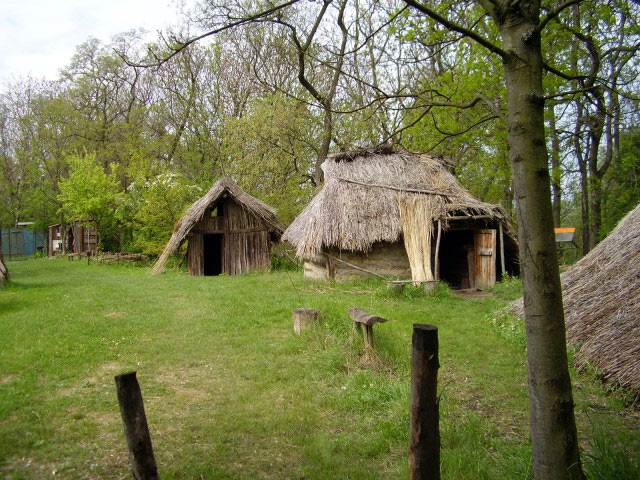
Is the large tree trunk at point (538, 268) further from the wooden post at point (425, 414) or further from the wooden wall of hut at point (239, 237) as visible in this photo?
the wooden wall of hut at point (239, 237)

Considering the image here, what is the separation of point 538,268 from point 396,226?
35.9 ft

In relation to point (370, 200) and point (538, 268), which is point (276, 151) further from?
point (538, 268)

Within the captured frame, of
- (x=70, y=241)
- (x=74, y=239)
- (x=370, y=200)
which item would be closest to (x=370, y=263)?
(x=370, y=200)

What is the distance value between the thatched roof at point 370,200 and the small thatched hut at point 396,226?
0.03 metres

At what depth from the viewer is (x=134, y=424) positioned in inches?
106

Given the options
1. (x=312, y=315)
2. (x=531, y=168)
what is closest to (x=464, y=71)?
(x=312, y=315)

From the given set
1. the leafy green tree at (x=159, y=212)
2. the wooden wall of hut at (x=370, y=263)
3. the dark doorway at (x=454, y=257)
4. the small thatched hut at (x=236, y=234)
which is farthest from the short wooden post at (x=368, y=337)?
the leafy green tree at (x=159, y=212)

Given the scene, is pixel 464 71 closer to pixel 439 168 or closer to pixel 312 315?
pixel 439 168

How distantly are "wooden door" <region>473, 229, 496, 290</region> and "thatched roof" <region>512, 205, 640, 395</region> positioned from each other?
597 cm

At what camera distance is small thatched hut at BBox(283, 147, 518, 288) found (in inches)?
526

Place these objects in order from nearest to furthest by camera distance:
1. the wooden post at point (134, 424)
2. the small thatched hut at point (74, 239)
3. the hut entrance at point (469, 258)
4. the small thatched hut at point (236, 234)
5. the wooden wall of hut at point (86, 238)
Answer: the wooden post at point (134, 424) → the hut entrance at point (469, 258) → the small thatched hut at point (236, 234) → the wooden wall of hut at point (86, 238) → the small thatched hut at point (74, 239)

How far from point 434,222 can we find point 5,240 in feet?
103

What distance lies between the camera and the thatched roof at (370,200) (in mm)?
13484

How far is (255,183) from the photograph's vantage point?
73.3 ft
